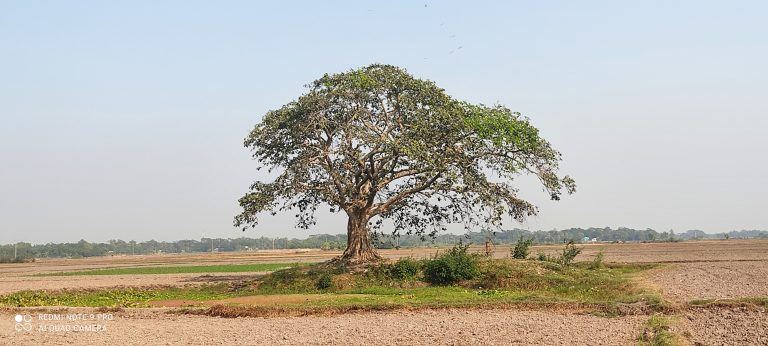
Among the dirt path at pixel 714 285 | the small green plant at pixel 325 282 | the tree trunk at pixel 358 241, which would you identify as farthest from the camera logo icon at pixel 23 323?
the dirt path at pixel 714 285

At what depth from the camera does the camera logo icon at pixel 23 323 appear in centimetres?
2392

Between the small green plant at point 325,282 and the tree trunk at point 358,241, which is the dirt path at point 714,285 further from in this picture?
the small green plant at point 325,282

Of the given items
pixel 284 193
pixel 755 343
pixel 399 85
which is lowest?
pixel 755 343

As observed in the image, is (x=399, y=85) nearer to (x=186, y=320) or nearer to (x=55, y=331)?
(x=186, y=320)

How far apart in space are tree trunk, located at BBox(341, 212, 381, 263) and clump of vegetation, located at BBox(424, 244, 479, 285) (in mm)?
5287

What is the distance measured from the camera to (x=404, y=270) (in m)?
37.7

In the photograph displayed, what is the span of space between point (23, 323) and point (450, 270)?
62.8 feet

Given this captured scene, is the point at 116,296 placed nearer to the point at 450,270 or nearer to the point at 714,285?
the point at 450,270

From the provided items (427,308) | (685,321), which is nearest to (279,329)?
(427,308)

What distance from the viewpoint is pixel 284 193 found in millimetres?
42250

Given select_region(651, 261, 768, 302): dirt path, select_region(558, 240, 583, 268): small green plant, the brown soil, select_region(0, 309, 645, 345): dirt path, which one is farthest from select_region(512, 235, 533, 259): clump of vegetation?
the brown soil

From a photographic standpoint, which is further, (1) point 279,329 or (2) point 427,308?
(2) point 427,308

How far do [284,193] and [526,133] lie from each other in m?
14.0

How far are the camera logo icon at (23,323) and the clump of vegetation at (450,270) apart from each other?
18266 millimetres
